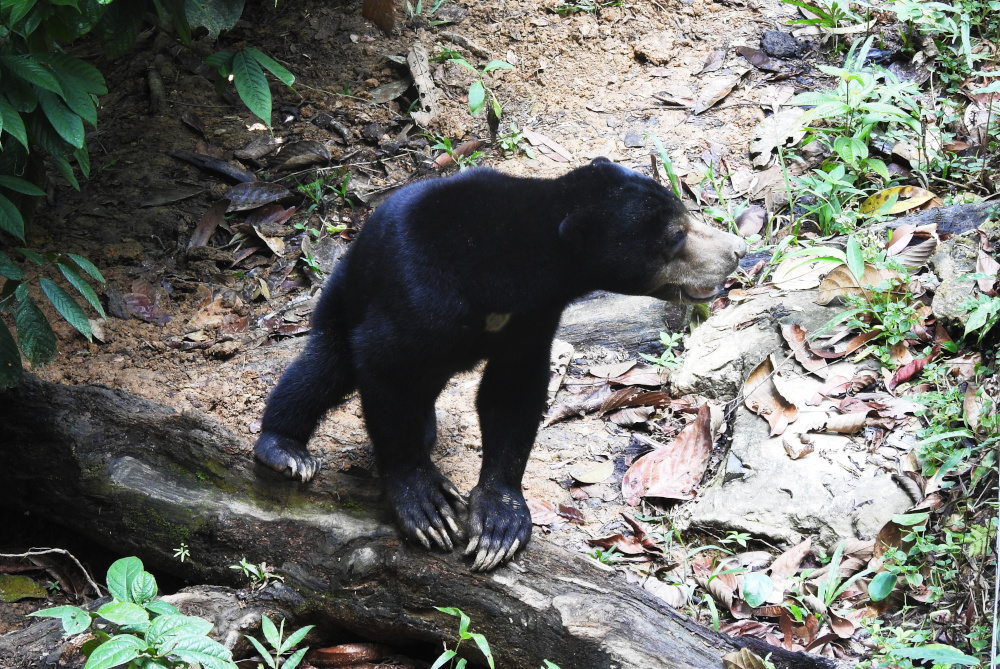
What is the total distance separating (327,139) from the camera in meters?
7.62

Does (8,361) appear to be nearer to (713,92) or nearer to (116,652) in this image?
(116,652)

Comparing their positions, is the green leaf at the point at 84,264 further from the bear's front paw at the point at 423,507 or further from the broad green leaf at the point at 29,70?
the bear's front paw at the point at 423,507

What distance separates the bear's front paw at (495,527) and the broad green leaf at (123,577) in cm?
124

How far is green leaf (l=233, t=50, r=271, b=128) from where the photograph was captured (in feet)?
13.6

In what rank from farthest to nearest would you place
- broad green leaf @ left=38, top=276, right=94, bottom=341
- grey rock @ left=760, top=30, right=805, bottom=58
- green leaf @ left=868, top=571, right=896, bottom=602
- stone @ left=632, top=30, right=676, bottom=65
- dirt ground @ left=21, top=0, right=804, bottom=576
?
stone @ left=632, top=30, right=676, bottom=65 < grey rock @ left=760, top=30, right=805, bottom=58 < dirt ground @ left=21, top=0, right=804, bottom=576 < broad green leaf @ left=38, top=276, right=94, bottom=341 < green leaf @ left=868, top=571, right=896, bottom=602

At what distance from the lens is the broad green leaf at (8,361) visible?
12.4 ft

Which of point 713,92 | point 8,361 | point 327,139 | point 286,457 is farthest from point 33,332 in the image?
point 713,92

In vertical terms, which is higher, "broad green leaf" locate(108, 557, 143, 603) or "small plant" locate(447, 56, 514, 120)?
"small plant" locate(447, 56, 514, 120)

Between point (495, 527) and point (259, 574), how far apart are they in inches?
39.9

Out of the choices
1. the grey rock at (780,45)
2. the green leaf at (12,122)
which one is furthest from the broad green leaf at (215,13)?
the grey rock at (780,45)

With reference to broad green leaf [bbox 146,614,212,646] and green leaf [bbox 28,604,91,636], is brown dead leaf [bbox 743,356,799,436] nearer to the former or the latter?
broad green leaf [bbox 146,614,212,646]

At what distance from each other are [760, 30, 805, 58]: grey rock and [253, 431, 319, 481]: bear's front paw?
568 cm

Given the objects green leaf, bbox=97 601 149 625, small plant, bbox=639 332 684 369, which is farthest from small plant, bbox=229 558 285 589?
small plant, bbox=639 332 684 369

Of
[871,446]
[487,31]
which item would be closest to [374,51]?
[487,31]
